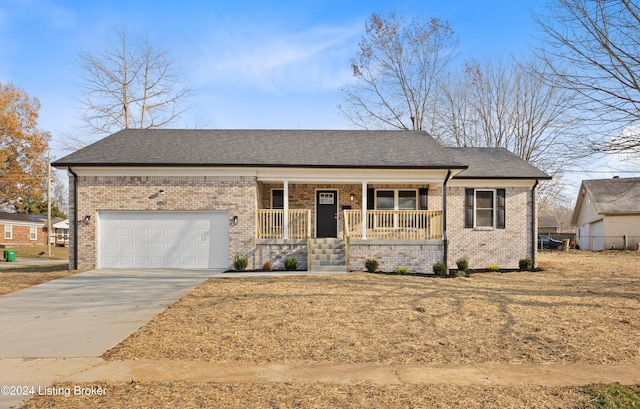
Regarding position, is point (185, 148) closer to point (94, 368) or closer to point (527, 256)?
point (94, 368)

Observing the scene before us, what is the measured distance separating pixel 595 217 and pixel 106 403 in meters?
34.1

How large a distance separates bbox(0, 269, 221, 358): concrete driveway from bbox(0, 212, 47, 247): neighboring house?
110 feet

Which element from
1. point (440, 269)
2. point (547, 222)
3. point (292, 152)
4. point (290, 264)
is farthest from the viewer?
point (547, 222)

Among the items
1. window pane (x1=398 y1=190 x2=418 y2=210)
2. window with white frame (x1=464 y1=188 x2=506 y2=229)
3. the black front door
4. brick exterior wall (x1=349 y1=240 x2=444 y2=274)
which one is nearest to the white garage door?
the black front door

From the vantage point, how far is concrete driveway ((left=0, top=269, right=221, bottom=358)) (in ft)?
20.6

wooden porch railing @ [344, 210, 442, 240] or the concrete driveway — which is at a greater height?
wooden porch railing @ [344, 210, 442, 240]

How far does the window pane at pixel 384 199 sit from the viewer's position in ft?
55.8

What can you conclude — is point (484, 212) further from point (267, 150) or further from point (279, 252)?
point (267, 150)

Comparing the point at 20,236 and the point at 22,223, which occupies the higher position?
the point at 22,223

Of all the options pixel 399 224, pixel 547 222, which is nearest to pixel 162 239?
pixel 399 224

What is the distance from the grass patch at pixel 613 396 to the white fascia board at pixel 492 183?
493 inches

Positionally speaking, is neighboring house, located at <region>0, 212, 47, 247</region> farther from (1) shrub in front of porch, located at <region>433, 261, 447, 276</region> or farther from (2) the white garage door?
(1) shrub in front of porch, located at <region>433, 261, 447, 276</region>

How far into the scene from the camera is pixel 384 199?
1703 centimetres

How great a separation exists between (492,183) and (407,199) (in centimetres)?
318
